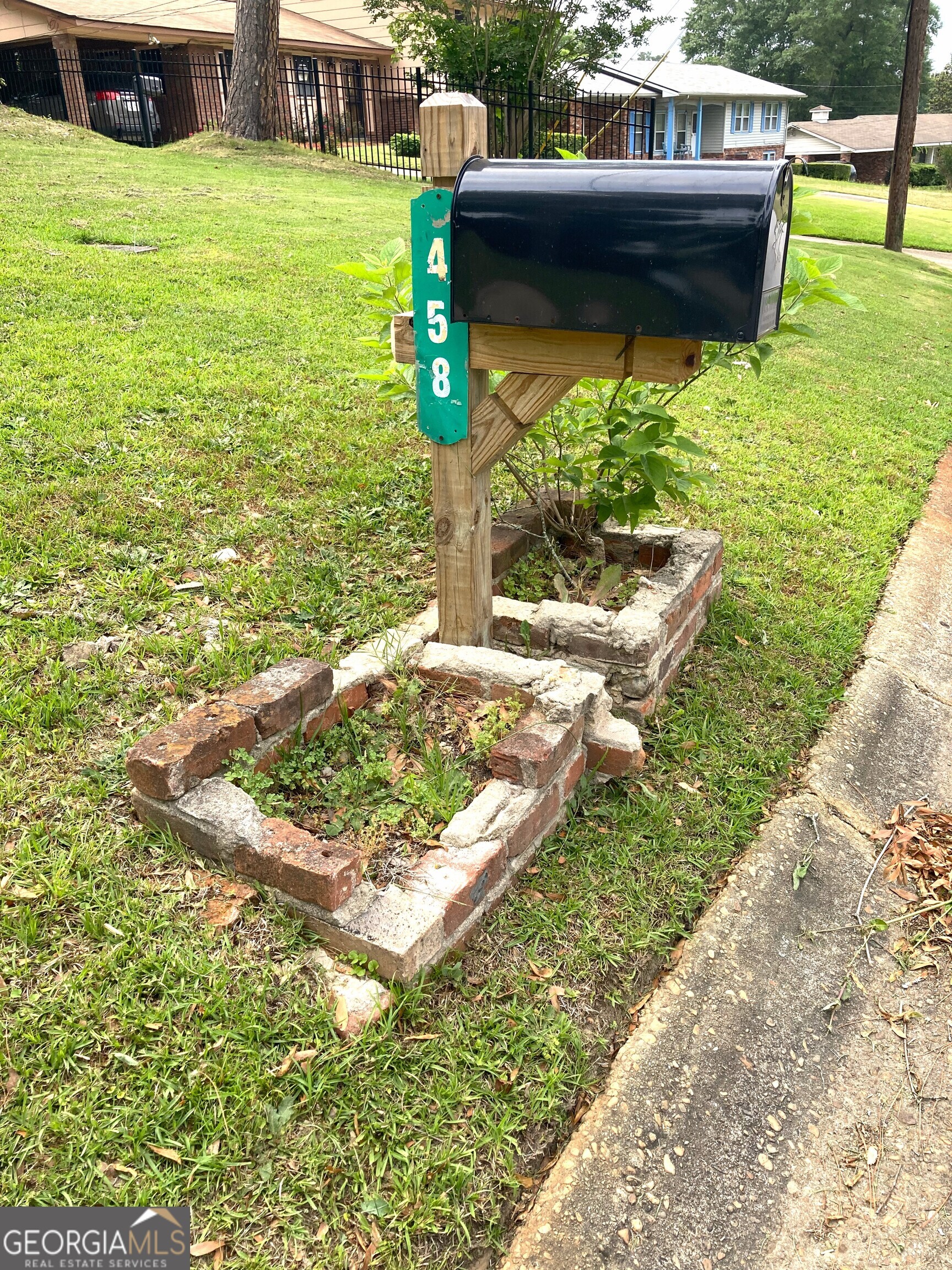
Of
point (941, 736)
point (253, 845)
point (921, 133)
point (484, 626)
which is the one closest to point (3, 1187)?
point (253, 845)

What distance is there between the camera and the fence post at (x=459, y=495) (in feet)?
8.36

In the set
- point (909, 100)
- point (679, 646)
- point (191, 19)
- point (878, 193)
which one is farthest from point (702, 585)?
point (878, 193)

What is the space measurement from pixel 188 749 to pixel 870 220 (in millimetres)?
27786

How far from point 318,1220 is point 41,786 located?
134cm

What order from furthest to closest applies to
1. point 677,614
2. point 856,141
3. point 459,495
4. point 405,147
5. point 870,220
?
point 856,141 < point 870,220 < point 405,147 < point 677,614 < point 459,495

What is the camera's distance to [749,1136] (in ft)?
6.75

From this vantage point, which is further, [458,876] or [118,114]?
[118,114]

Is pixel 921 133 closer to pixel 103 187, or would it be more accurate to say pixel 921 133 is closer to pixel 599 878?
pixel 103 187

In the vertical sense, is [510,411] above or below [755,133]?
below

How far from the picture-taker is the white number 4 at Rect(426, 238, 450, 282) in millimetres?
2637

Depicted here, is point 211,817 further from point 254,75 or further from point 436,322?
point 254,75

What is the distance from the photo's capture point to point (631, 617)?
10.5 feet

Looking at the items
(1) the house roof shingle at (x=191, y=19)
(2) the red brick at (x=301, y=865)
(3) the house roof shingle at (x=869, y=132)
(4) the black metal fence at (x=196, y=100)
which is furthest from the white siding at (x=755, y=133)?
(2) the red brick at (x=301, y=865)

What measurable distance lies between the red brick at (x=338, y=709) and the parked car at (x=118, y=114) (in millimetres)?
20731
